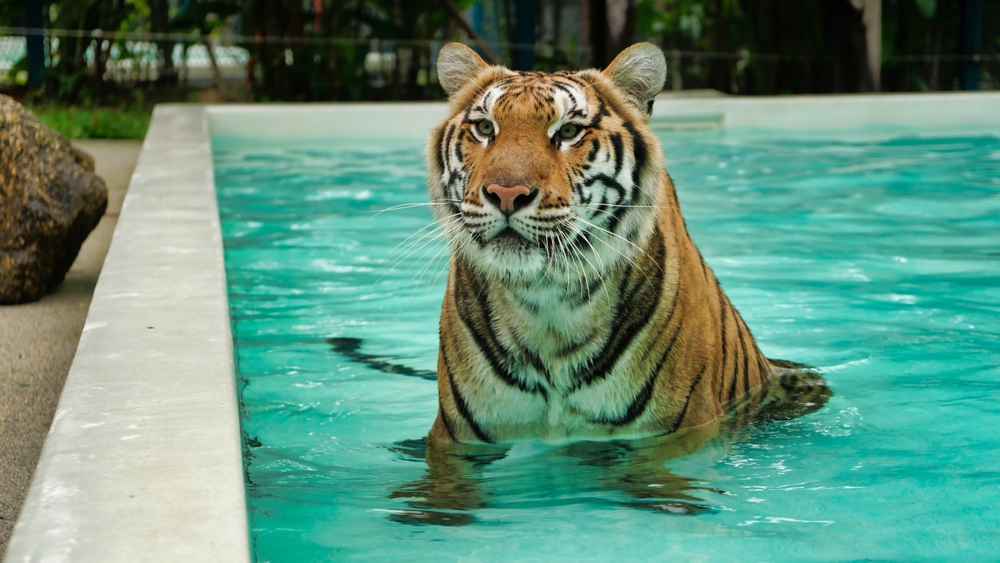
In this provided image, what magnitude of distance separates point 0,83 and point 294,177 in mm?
5451

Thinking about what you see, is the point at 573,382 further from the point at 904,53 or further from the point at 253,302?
the point at 904,53

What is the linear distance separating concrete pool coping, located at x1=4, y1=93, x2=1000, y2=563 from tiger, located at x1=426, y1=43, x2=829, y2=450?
59 centimetres

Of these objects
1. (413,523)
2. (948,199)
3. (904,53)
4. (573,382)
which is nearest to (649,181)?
(573,382)

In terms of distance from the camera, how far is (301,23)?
11539mm

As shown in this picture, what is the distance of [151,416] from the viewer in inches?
73.1

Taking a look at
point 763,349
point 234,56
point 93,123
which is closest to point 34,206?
point 763,349

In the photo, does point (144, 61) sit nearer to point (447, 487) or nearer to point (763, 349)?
point (763, 349)

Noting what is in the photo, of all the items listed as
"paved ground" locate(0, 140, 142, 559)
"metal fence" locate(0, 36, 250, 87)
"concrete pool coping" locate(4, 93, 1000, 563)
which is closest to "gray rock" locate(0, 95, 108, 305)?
"paved ground" locate(0, 140, 142, 559)

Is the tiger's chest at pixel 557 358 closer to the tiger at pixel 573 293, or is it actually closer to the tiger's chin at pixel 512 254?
the tiger at pixel 573 293

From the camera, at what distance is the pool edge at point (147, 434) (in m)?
1.41

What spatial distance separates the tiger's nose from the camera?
2.20 m

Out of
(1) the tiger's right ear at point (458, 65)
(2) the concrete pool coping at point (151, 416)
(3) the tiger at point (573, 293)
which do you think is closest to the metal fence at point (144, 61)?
(2) the concrete pool coping at point (151, 416)

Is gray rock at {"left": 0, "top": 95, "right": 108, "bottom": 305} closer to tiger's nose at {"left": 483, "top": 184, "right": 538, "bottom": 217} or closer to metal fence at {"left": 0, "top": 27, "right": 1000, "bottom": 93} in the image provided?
tiger's nose at {"left": 483, "top": 184, "right": 538, "bottom": 217}

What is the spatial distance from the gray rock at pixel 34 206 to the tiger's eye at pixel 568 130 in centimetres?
209
